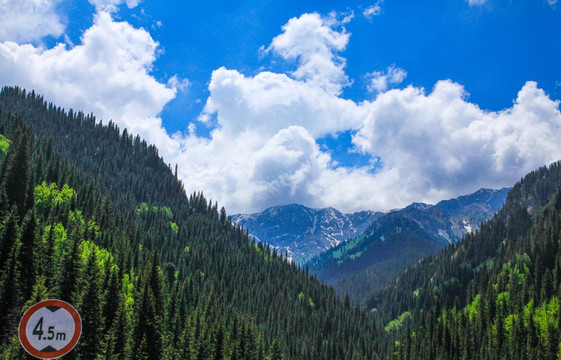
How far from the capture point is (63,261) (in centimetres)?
7306

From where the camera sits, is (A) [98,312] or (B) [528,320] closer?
(A) [98,312]

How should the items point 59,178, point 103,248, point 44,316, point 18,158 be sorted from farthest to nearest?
1. point 59,178
2. point 103,248
3. point 18,158
4. point 44,316

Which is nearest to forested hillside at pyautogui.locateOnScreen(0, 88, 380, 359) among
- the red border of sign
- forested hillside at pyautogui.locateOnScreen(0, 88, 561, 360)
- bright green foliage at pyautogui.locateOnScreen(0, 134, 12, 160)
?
forested hillside at pyautogui.locateOnScreen(0, 88, 561, 360)

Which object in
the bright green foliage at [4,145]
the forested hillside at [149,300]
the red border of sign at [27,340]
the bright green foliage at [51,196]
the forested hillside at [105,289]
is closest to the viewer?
the red border of sign at [27,340]

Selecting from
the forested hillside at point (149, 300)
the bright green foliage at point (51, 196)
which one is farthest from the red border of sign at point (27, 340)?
the bright green foliage at point (51, 196)

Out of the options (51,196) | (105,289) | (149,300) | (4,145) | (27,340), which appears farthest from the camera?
(4,145)

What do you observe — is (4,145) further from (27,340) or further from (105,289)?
(27,340)

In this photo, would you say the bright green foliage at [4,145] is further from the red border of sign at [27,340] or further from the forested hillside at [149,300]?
the red border of sign at [27,340]

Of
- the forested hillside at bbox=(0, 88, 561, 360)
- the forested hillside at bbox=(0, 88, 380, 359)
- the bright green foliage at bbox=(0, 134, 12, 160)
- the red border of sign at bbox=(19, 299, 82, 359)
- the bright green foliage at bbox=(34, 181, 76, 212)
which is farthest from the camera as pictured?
the bright green foliage at bbox=(0, 134, 12, 160)

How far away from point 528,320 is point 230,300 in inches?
4709

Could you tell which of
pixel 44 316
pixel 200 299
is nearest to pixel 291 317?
pixel 200 299

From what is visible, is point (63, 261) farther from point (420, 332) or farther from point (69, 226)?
point (420, 332)

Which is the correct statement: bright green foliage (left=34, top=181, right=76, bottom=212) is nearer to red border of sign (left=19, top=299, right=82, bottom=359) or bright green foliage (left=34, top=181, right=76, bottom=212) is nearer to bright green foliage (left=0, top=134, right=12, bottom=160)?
bright green foliage (left=0, top=134, right=12, bottom=160)

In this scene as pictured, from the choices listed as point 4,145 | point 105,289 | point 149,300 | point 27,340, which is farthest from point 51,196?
point 27,340
